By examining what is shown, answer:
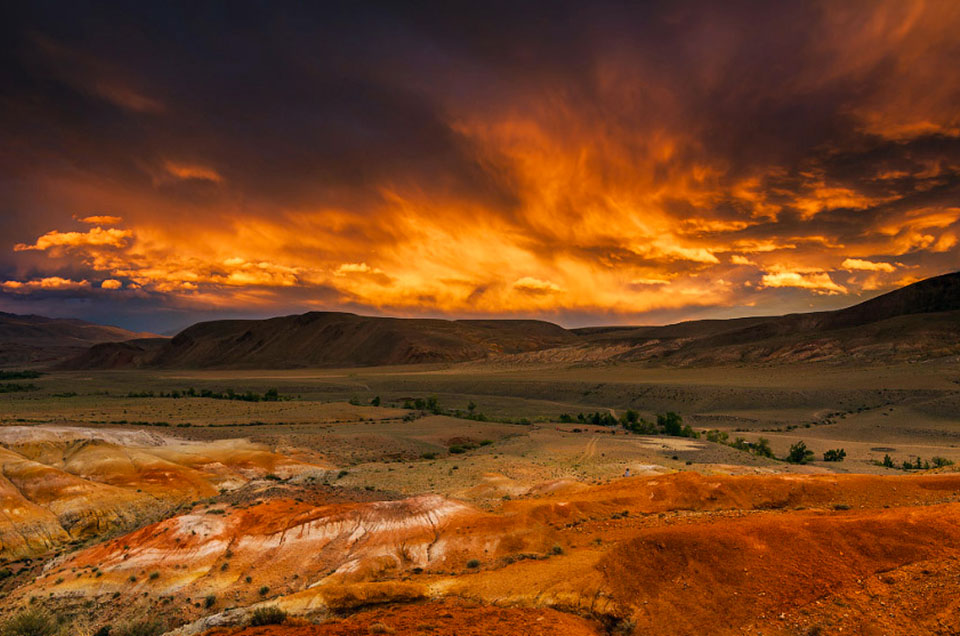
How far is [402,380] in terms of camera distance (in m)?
114

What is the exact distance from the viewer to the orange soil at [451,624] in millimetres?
8766

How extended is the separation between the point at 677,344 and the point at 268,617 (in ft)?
431

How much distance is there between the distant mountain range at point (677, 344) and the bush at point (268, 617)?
94.5 meters

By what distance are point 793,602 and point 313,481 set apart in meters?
24.5

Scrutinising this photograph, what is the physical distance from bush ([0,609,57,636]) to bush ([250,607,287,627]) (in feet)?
24.2

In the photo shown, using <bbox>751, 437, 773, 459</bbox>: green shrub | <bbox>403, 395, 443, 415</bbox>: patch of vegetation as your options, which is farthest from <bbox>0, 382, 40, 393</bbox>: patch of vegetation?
<bbox>751, 437, 773, 459</bbox>: green shrub

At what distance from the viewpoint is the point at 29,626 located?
12.8 meters

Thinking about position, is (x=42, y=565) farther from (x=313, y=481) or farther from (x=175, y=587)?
(x=313, y=481)

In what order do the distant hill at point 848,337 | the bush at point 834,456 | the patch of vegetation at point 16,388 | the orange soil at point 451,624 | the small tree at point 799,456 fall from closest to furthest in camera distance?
the orange soil at point 451,624 → the small tree at point 799,456 → the bush at point 834,456 → the distant hill at point 848,337 → the patch of vegetation at point 16,388

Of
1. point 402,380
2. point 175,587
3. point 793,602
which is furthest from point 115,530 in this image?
point 402,380

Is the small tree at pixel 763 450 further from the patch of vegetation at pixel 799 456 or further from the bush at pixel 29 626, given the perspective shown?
the bush at pixel 29 626

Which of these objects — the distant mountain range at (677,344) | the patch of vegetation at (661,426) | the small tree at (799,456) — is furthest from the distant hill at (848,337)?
the small tree at (799,456)

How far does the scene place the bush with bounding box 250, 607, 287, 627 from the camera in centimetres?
992

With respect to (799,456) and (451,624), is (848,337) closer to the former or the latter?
(799,456)
